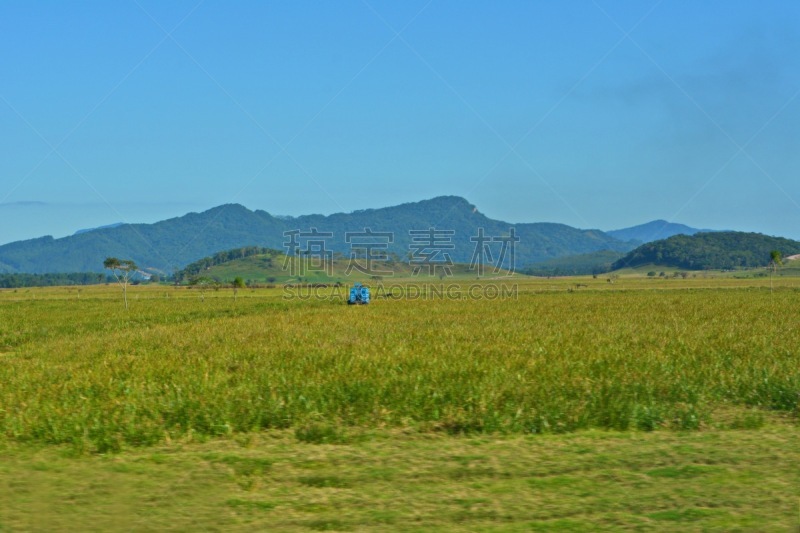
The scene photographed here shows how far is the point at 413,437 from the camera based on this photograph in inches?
477

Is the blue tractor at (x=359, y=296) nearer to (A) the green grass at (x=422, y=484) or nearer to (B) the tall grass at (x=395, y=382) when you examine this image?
(B) the tall grass at (x=395, y=382)

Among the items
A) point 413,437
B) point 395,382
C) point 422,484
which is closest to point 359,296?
point 395,382

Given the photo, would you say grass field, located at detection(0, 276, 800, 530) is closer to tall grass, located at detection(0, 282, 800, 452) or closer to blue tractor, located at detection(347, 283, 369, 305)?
tall grass, located at detection(0, 282, 800, 452)

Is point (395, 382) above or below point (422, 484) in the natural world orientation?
above

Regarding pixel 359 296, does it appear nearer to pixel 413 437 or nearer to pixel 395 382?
pixel 395 382

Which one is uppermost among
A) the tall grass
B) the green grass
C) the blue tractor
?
the blue tractor

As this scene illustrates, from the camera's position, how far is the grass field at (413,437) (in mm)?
8469

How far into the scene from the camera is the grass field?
8.47 meters

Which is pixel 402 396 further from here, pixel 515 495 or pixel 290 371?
pixel 515 495

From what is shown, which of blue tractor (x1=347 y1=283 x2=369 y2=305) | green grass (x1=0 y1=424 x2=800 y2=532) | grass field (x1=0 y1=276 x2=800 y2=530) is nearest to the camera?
green grass (x1=0 y1=424 x2=800 y2=532)

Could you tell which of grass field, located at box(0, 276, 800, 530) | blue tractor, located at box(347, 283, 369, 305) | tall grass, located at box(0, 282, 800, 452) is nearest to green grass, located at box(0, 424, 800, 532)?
grass field, located at box(0, 276, 800, 530)

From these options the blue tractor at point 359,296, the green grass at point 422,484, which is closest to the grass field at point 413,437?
the green grass at point 422,484

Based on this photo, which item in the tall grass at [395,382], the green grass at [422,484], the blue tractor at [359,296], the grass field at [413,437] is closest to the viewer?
the green grass at [422,484]

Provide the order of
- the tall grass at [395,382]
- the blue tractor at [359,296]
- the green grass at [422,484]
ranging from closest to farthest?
the green grass at [422,484]
the tall grass at [395,382]
the blue tractor at [359,296]
